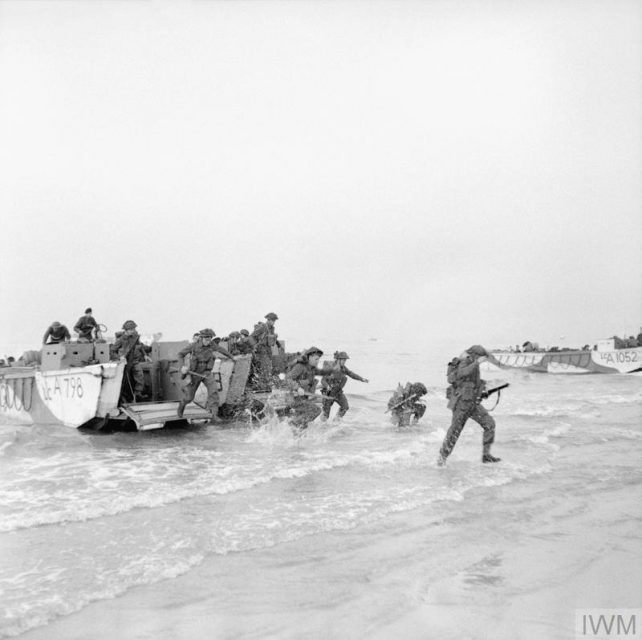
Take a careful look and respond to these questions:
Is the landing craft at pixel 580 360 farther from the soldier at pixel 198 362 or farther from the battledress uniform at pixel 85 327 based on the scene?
the battledress uniform at pixel 85 327

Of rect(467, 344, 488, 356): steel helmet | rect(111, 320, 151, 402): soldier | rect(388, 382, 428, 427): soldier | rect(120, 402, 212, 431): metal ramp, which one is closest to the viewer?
rect(467, 344, 488, 356): steel helmet

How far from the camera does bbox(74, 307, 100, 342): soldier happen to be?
13.1 metres

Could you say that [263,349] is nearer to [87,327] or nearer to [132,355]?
[132,355]

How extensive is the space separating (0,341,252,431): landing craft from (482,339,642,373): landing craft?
57.7 feet

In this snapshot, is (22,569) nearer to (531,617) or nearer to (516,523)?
(531,617)

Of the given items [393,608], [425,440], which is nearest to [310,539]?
[393,608]

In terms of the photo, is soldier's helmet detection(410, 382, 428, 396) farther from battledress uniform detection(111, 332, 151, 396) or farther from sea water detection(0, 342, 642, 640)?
battledress uniform detection(111, 332, 151, 396)

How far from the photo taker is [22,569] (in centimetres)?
445

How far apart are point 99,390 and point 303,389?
13.1ft

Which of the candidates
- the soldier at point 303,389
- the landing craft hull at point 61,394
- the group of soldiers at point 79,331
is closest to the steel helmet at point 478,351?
the soldier at point 303,389

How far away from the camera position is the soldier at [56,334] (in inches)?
497

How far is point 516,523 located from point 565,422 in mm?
9249

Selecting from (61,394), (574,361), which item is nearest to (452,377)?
(61,394)

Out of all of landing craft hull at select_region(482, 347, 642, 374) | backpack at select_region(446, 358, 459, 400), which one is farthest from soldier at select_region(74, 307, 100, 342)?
landing craft hull at select_region(482, 347, 642, 374)
